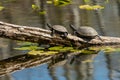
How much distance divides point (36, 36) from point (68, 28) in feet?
7.75

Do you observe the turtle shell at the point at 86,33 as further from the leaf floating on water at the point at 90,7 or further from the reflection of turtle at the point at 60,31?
the leaf floating on water at the point at 90,7

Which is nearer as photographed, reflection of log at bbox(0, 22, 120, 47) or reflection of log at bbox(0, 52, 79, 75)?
reflection of log at bbox(0, 52, 79, 75)

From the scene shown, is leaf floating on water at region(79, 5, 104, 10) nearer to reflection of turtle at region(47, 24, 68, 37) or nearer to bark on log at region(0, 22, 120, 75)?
bark on log at region(0, 22, 120, 75)

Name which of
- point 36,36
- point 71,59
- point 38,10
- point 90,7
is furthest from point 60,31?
point 90,7

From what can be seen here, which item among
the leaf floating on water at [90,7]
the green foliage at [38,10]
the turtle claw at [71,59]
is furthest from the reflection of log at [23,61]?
the leaf floating on water at [90,7]

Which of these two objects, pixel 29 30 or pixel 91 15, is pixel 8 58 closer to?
pixel 29 30

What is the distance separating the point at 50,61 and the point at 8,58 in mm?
859

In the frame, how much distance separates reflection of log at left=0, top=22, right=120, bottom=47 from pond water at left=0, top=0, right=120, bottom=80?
366mm

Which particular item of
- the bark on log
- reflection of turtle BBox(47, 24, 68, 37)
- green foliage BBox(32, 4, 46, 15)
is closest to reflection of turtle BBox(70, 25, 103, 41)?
the bark on log

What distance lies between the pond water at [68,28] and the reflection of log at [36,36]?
0.37 m

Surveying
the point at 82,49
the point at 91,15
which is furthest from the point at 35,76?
the point at 91,15

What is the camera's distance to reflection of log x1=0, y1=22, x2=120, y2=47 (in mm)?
7785

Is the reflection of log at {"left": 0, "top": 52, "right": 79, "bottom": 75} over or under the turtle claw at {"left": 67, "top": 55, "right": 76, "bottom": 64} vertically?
over

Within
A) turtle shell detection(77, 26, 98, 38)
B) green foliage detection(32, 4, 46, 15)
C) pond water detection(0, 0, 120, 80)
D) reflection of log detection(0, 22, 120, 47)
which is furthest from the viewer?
green foliage detection(32, 4, 46, 15)
